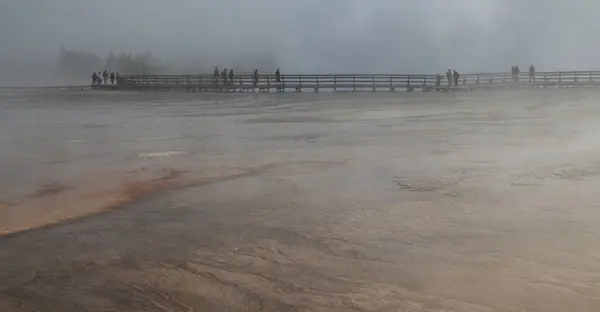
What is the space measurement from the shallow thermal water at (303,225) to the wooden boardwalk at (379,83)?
781 inches

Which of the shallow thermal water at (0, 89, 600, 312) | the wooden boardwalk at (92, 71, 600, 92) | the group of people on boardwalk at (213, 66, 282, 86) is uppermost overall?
the group of people on boardwalk at (213, 66, 282, 86)

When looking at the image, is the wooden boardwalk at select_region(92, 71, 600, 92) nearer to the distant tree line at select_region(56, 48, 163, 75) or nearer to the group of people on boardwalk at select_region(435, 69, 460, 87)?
the group of people on boardwalk at select_region(435, 69, 460, 87)

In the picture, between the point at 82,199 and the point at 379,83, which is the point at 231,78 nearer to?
the point at 379,83

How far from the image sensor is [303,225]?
468cm

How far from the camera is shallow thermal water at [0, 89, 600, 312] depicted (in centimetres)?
328

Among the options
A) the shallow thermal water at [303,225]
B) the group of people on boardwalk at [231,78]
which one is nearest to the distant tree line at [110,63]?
the group of people on boardwalk at [231,78]

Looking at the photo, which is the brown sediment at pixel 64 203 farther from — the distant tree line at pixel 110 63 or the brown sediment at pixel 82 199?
the distant tree line at pixel 110 63

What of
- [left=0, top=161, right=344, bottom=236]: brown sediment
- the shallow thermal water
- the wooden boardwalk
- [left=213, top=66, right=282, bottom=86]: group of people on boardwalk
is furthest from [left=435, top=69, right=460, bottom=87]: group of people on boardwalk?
[left=0, top=161, right=344, bottom=236]: brown sediment

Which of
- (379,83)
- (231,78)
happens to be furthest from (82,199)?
(379,83)

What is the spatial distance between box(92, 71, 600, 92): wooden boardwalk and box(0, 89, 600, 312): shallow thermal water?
65.1 ft

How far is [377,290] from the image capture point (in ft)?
10.8

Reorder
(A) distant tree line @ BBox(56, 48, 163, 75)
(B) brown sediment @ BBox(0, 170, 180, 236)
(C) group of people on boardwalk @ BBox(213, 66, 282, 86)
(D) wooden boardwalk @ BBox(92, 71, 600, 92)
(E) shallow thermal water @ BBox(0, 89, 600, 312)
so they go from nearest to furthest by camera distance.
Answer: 1. (E) shallow thermal water @ BBox(0, 89, 600, 312)
2. (B) brown sediment @ BBox(0, 170, 180, 236)
3. (D) wooden boardwalk @ BBox(92, 71, 600, 92)
4. (C) group of people on boardwalk @ BBox(213, 66, 282, 86)
5. (A) distant tree line @ BBox(56, 48, 163, 75)

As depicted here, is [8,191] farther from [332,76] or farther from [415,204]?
[332,76]

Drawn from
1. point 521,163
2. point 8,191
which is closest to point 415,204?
point 521,163
